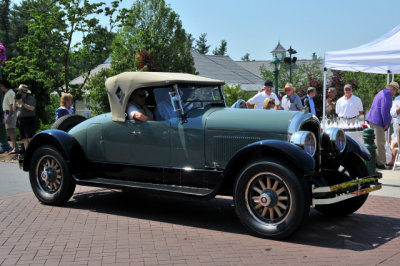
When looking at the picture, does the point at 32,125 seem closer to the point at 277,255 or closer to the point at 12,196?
the point at 12,196

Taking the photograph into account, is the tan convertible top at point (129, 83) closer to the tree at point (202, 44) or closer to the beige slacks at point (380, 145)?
the beige slacks at point (380, 145)

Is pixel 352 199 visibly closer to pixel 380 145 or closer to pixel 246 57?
pixel 380 145

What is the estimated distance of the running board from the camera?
543cm

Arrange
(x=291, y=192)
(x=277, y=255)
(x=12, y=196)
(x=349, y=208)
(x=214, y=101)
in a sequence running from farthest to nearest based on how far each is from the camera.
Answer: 1. (x=12, y=196)
2. (x=214, y=101)
3. (x=349, y=208)
4. (x=291, y=192)
5. (x=277, y=255)

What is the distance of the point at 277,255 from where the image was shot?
176 inches

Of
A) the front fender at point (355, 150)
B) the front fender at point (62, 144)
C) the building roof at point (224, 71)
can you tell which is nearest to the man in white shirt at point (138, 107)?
the front fender at point (62, 144)

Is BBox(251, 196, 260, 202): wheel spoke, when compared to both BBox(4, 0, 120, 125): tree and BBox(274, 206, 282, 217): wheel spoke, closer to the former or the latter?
BBox(274, 206, 282, 217): wheel spoke

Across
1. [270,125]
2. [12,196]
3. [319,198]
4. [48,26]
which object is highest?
[48,26]

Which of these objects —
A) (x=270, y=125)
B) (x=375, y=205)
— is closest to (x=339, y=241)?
(x=270, y=125)

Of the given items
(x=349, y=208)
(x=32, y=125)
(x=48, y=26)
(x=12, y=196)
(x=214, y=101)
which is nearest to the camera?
(x=349, y=208)

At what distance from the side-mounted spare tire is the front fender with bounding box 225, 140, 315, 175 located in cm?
327

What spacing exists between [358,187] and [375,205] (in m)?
1.72

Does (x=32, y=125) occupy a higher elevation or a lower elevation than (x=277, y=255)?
higher

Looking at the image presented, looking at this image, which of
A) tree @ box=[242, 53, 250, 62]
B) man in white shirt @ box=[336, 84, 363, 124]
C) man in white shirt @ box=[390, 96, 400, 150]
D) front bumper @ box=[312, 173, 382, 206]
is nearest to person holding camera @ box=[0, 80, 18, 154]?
man in white shirt @ box=[336, 84, 363, 124]
